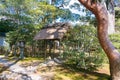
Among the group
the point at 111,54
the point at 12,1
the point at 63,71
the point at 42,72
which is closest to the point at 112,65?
the point at 111,54

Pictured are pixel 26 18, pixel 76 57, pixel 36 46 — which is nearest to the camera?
pixel 76 57

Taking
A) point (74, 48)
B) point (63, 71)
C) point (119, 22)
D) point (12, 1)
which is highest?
point (12, 1)

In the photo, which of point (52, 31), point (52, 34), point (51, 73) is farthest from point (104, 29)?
point (52, 31)

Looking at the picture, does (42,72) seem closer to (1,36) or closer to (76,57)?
(76,57)

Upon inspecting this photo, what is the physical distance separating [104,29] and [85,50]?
3806 mm

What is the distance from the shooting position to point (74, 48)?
13.0 metres

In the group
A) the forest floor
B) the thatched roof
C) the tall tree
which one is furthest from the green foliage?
the thatched roof

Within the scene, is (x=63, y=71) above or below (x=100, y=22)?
below

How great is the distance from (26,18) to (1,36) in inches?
387

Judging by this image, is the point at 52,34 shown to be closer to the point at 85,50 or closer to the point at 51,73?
the point at 85,50

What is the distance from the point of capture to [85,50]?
12.8 m

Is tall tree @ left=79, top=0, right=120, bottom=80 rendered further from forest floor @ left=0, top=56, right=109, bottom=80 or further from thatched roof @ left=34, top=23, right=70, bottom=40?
thatched roof @ left=34, top=23, right=70, bottom=40

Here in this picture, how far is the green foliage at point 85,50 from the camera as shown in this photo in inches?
484

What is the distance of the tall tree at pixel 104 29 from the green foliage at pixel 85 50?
8.41 ft
